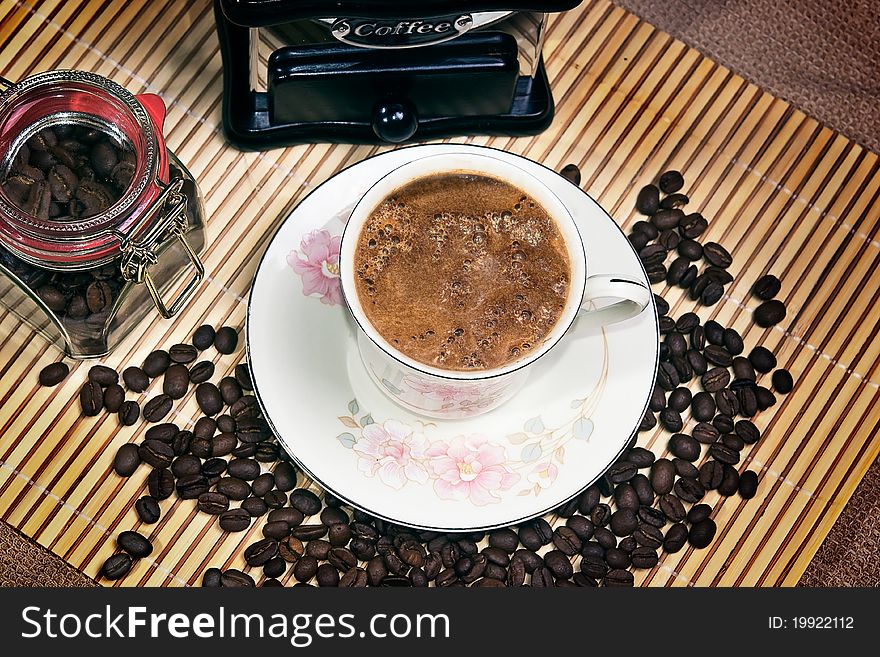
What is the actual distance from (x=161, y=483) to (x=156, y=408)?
8cm

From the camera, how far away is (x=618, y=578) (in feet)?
3.46

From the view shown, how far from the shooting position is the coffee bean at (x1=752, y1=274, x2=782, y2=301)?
112 cm

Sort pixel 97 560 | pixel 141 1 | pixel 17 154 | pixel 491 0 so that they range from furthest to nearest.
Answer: pixel 141 1 → pixel 97 560 → pixel 17 154 → pixel 491 0

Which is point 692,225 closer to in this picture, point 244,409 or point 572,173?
point 572,173

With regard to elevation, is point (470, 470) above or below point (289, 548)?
above

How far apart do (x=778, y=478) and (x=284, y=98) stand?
0.66m

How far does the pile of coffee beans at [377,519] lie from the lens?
104cm

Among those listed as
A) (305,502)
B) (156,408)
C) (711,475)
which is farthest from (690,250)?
(156,408)

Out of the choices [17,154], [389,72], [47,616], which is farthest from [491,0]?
[47,616]

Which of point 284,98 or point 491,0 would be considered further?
point 284,98

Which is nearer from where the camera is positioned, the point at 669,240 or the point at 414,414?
the point at 414,414

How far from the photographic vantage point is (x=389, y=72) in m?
0.98

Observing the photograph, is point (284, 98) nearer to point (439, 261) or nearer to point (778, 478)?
point (439, 261)

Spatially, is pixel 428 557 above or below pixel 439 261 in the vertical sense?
below
